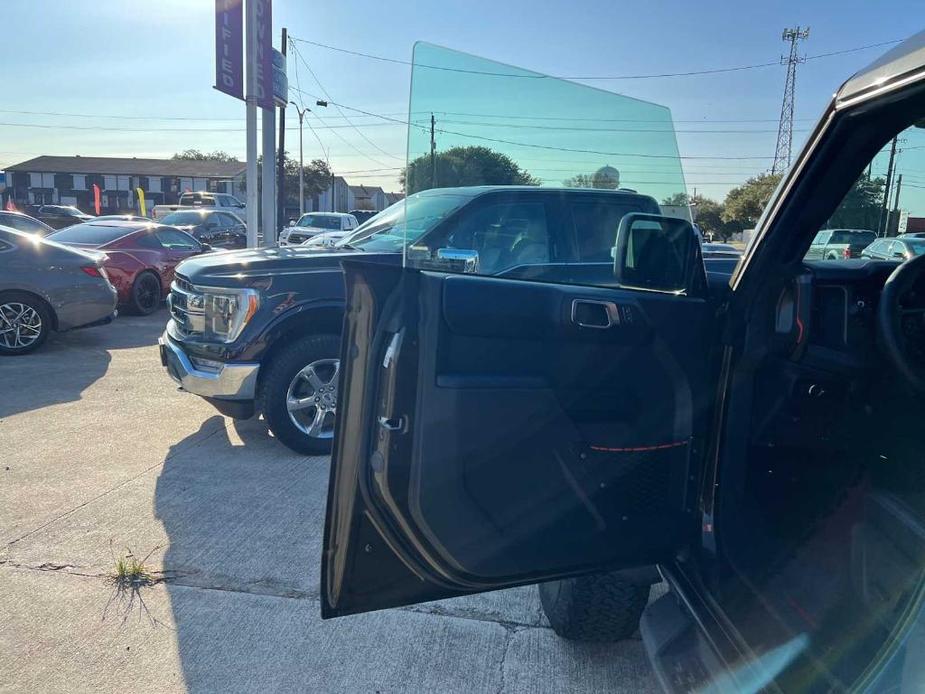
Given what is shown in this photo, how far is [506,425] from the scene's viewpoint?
6.12 ft

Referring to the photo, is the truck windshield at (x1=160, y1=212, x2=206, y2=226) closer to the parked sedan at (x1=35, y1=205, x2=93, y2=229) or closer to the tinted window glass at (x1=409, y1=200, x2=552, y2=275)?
the tinted window glass at (x1=409, y1=200, x2=552, y2=275)

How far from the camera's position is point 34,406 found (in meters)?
5.96

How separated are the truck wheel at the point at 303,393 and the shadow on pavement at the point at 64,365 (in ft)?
8.58

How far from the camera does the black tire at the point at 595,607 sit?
2551 millimetres

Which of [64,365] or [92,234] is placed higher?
[92,234]

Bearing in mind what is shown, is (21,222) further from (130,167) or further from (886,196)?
(130,167)

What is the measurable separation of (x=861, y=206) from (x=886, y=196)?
86 mm

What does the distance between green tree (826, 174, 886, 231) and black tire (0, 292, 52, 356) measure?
8.44 meters

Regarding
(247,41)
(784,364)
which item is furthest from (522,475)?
(247,41)

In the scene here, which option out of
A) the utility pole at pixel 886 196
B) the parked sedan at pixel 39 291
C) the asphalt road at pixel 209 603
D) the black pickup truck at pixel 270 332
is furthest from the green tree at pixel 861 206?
the parked sedan at pixel 39 291

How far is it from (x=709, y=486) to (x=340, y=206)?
3027 inches

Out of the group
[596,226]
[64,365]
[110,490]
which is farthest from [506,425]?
[64,365]

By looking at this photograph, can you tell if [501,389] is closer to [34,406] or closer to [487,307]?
[487,307]

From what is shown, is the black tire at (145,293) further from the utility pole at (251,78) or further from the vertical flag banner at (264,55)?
the vertical flag banner at (264,55)
